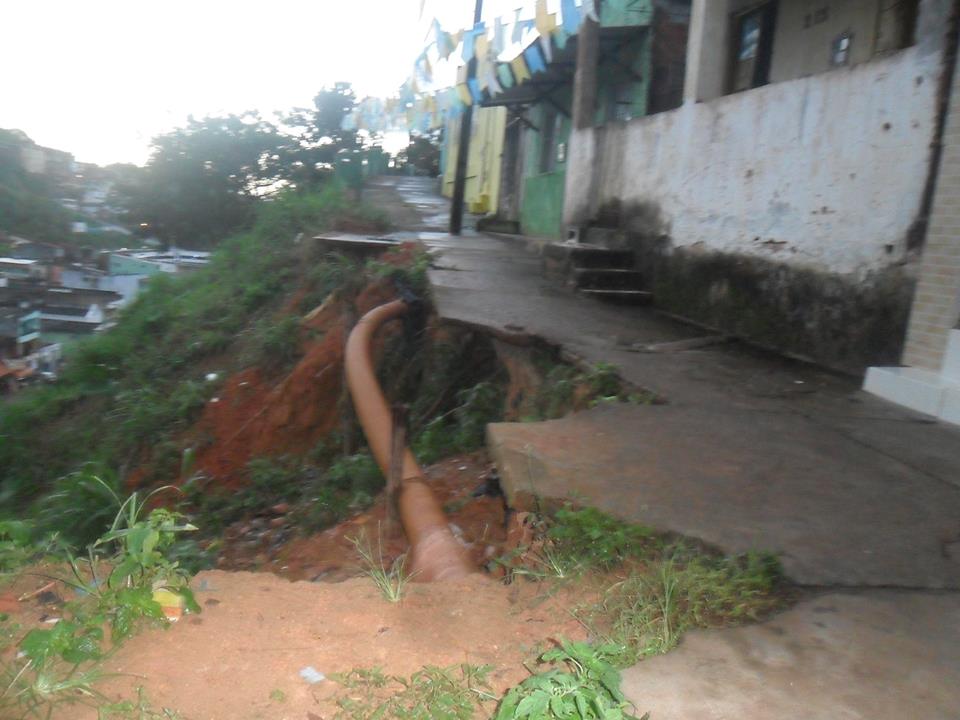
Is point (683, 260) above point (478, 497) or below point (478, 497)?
above

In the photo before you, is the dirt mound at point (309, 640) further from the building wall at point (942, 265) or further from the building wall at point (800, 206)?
the building wall at point (800, 206)

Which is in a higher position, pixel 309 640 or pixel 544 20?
pixel 544 20

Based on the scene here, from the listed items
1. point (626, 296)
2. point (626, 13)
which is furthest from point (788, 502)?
point (626, 13)

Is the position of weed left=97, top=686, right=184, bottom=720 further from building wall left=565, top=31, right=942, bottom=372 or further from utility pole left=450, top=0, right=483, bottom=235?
utility pole left=450, top=0, right=483, bottom=235

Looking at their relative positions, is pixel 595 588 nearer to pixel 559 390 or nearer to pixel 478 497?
pixel 478 497

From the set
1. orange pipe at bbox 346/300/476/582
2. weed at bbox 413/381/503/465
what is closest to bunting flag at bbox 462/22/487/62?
orange pipe at bbox 346/300/476/582

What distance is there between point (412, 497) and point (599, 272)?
5117 millimetres

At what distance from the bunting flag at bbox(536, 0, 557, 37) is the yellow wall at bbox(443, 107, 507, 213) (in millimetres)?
9667

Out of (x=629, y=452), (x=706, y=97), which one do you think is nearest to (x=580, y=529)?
(x=629, y=452)

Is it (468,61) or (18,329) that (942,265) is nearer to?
(468,61)

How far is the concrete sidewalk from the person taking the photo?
205 centimetres

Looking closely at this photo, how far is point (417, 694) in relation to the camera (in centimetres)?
209

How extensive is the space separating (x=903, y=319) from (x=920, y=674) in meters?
3.48

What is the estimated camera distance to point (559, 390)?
17.0 feet
